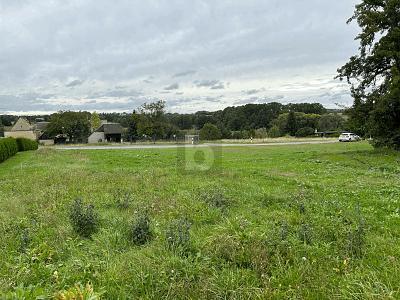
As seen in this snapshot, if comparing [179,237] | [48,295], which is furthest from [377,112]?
[48,295]

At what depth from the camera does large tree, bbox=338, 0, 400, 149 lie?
1966cm

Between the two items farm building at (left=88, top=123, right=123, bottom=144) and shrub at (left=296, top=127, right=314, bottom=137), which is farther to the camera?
farm building at (left=88, top=123, right=123, bottom=144)

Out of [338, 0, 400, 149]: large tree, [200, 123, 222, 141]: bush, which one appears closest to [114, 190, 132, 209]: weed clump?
[338, 0, 400, 149]: large tree

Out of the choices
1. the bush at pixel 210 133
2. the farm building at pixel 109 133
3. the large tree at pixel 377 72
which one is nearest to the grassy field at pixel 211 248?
the large tree at pixel 377 72

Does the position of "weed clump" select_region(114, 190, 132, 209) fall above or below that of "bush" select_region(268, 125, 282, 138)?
above

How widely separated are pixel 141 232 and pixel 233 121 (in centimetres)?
9040

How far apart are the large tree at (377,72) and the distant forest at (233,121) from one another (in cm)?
4141

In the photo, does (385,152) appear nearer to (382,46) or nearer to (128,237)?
(382,46)

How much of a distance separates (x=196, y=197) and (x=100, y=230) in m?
→ 3.15

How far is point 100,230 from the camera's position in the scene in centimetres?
596

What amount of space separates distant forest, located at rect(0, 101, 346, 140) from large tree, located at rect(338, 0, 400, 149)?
41409 mm

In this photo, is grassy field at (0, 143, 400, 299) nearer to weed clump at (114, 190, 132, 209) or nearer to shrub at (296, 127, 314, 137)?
weed clump at (114, 190, 132, 209)

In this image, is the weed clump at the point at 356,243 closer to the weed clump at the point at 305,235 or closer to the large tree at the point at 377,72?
the weed clump at the point at 305,235

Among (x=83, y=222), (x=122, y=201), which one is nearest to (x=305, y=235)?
(x=83, y=222)
